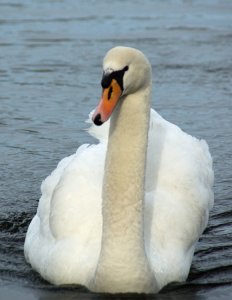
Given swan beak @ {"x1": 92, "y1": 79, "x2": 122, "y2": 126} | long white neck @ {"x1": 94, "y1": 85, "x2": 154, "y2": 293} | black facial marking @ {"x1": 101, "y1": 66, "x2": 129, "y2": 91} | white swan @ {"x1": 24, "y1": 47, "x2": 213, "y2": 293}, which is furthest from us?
long white neck @ {"x1": 94, "y1": 85, "x2": 154, "y2": 293}

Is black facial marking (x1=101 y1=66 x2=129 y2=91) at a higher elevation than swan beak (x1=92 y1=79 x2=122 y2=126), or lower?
higher

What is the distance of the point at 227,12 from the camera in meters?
18.2

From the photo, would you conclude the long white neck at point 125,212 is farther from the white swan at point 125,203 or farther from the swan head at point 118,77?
the swan head at point 118,77

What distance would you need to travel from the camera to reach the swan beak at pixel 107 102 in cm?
544

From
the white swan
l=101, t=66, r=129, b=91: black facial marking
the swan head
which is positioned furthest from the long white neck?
l=101, t=66, r=129, b=91: black facial marking

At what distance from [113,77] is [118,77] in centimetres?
4

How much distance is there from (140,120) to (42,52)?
9.08m

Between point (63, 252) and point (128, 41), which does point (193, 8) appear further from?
point (63, 252)

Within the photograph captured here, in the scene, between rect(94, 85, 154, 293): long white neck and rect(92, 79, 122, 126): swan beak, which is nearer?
rect(92, 79, 122, 126): swan beak

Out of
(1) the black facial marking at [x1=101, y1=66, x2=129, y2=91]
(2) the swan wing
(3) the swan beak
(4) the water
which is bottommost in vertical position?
(4) the water

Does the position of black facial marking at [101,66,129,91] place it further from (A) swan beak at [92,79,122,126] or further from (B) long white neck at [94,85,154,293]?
(B) long white neck at [94,85,154,293]

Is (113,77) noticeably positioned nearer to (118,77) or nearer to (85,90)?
(118,77)

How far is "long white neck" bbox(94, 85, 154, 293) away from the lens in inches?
243

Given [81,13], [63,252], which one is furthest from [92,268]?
[81,13]
